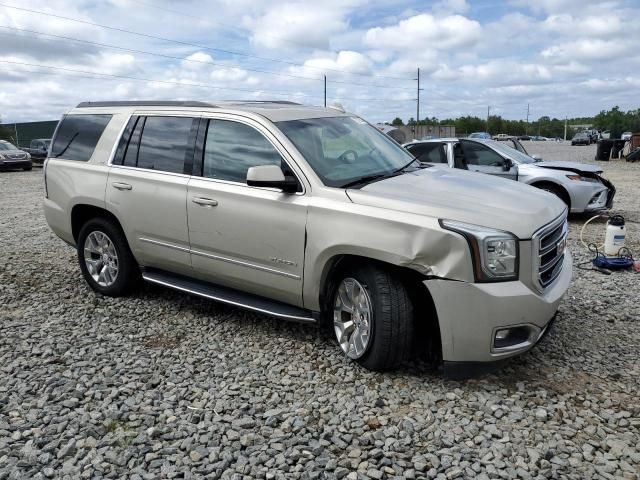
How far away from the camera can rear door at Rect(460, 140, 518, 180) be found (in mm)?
10250

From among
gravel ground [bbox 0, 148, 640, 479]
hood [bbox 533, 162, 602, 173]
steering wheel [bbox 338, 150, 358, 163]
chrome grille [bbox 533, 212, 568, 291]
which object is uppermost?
steering wheel [bbox 338, 150, 358, 163]

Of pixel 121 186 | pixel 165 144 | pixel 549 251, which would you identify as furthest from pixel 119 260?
pixel 549 251

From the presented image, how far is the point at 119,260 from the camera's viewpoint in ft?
17.9

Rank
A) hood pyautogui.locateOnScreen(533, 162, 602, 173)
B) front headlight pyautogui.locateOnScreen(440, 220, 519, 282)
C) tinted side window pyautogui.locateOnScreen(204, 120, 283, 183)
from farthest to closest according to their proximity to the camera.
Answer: hood pyautogui.locateOnScreen(533, 162, 602, 173) < tinted side window pyautogui.locateOnScreen(204, 120, 283, 183) < front headlight pyautogui.locateOnScreen(440, 220, 519, 282)

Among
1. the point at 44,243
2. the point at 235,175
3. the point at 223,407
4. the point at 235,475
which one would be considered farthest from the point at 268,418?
the point at 44,243

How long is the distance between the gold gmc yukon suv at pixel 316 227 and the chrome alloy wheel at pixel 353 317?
0.04 feet

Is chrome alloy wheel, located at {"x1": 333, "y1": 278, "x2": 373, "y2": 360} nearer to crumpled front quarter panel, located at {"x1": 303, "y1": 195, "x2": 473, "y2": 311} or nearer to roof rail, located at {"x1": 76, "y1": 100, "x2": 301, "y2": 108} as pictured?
crumpled front quarter panel, located at {"x1": 303, "y1": 195, "x2": 473, "y2": 311}

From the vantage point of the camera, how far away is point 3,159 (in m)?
25.9

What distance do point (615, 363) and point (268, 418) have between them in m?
2.53

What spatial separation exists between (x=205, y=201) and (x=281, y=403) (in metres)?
1.78

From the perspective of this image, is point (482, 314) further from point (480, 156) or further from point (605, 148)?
point (605, 148)

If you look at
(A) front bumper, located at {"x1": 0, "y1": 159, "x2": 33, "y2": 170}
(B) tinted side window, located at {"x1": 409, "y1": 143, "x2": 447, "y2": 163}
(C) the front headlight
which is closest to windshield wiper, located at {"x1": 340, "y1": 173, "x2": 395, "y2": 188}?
(C) the front headlight

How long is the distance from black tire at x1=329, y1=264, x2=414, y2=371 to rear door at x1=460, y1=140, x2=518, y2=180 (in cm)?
699

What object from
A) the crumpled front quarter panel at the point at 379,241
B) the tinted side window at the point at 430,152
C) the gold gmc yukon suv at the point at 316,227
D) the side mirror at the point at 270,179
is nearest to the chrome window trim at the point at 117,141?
the gold gmc yukon suv at the point at 316,227
